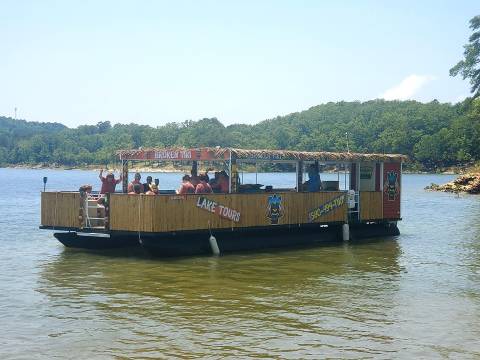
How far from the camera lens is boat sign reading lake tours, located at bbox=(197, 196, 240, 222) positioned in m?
20.6

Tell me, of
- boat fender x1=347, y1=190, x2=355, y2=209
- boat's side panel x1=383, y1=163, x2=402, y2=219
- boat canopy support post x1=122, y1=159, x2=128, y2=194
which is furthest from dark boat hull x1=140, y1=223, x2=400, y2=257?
boat canopy support post x1=122, y1=159, x2=128, y2=194

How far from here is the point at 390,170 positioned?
1076 inches

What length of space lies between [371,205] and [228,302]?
12.9 m

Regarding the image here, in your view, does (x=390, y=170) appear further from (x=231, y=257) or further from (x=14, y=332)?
(x=14, y=332)

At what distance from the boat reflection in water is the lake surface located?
3 centimetres

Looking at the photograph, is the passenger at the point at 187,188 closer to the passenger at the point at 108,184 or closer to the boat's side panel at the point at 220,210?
the boat's side panel at the point at 220,210

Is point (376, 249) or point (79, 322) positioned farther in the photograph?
point (376, 249)

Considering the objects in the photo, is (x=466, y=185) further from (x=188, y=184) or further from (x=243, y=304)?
(x=243, y=304)

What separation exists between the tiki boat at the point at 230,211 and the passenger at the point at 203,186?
19.5 inches

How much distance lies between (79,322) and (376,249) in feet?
44.4

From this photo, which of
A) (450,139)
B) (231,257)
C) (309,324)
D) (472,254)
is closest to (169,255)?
(231,257)

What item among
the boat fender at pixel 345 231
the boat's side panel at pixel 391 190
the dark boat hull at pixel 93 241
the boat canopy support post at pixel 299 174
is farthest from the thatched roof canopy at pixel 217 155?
the boat's side panel at pixel 391 190

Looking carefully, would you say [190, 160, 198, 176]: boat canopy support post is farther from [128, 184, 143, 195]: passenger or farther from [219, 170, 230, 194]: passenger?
[128, 184, 143, 195]: passenger

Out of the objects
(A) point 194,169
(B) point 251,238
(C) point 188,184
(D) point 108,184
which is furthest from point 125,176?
(B) point 251,238
